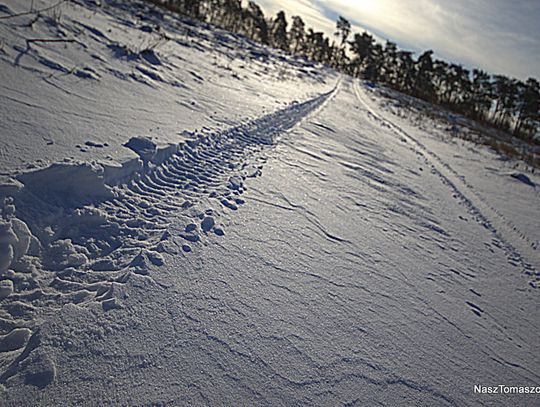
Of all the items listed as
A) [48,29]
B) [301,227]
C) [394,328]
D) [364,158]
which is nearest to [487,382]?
[394,328]

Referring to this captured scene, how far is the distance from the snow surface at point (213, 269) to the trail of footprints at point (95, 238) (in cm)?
1

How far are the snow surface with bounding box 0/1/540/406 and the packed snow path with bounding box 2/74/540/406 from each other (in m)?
0.01

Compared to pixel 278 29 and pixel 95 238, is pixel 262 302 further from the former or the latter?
pixel 278 29

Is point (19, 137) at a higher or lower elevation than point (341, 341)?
higher

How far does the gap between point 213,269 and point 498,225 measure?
477 centimetres

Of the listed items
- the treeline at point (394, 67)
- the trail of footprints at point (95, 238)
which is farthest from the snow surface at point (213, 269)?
the treeline at point (394, 67)

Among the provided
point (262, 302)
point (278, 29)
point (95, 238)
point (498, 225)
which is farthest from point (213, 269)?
point (278, 29)

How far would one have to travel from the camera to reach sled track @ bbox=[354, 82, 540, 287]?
3.77m

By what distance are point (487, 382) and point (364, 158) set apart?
4572 mm

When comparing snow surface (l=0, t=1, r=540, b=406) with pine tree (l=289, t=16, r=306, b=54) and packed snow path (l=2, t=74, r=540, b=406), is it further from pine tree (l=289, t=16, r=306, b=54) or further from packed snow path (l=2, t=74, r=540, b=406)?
pine tree (l=289, t=16, r=306, b=54)

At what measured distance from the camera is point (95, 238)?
2.06 m

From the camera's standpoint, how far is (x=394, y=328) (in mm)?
2094

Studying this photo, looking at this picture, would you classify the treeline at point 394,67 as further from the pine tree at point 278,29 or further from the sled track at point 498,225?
the sled track at point 498,225

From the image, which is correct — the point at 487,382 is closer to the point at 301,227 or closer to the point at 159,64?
the point at 301,227
